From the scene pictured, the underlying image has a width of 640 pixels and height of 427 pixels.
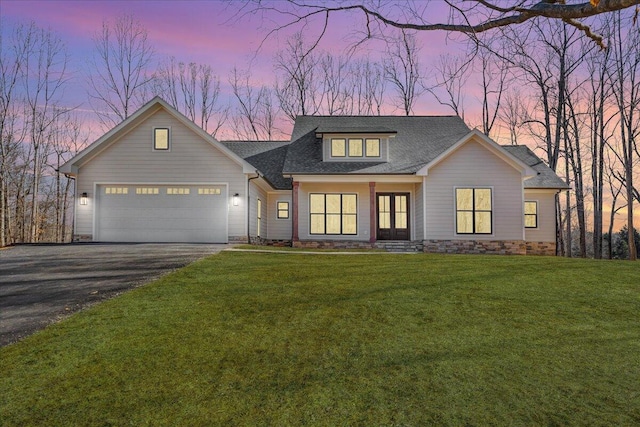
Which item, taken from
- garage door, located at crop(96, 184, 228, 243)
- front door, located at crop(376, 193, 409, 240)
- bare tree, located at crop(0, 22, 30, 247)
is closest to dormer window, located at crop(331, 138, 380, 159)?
front door, located at crop(376, 193, 409, 240)

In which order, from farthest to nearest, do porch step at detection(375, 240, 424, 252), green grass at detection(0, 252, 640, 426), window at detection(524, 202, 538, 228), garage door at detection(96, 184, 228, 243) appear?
window at detection(524, 202, 538, 228)
porch step at detection(375, 240, 424, 252)
garage door at detection(96, 184, 228, 243)
green grass at detection(0, 252, 640, 426)

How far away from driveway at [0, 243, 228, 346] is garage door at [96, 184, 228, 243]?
10.0 feet

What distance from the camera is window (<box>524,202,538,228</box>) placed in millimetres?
19469

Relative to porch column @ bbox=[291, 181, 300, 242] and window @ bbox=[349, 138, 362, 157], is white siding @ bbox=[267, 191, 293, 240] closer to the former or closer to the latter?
porch column @ bbox=[291, 181, 300, 242]

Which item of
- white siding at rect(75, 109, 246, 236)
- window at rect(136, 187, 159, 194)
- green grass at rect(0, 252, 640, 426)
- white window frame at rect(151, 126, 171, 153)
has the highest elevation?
white window frame at rect(151, 126, 171, 153)

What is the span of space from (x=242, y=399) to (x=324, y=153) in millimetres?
16048

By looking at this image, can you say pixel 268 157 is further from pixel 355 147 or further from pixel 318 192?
pixel 355 147

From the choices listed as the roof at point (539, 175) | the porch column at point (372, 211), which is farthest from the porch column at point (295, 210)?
the roof at point (539, 175)

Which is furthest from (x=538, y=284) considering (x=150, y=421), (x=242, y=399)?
(x=150, y=421)

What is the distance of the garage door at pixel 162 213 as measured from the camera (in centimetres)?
1636

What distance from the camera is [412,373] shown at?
13.5ft

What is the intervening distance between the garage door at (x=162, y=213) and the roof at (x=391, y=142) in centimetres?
370

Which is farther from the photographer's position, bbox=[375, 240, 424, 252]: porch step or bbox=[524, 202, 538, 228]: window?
bbox=[524, 202, 538, 228]: window

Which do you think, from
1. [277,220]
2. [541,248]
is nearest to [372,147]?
[277,220]
